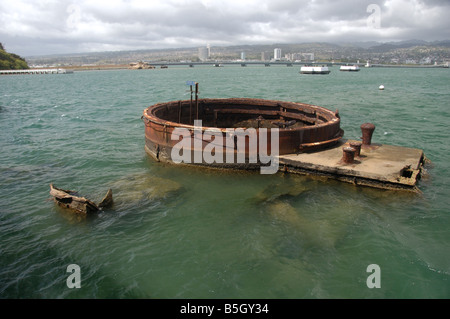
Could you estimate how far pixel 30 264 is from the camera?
6.71 metres

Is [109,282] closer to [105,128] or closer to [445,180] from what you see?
[445,180]

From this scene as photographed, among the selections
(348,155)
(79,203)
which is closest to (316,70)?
(348,155)

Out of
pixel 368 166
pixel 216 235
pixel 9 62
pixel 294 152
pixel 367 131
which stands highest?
pixel 9 62

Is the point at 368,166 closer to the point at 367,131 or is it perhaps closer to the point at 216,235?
the point at 367,131

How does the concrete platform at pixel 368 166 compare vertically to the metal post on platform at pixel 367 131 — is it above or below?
below

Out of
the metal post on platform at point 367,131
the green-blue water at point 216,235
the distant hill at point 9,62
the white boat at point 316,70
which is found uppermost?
the distant hill at point 9,62

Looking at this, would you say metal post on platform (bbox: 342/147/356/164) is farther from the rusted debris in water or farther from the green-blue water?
the rusted debris in water

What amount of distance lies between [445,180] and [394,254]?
19.0ft

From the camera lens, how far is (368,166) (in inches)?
400

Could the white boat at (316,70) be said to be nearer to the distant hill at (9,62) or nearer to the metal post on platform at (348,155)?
the metal post on platform at (348,155)

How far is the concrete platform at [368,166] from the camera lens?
9.50 meters

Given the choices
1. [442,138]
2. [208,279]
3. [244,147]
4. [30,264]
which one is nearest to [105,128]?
[244,147]

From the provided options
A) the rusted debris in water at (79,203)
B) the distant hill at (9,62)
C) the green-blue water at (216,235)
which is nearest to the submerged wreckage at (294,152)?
the green-blue water at (216,235)

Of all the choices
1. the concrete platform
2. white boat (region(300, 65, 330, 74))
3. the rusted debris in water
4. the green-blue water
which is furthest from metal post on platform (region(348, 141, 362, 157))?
white boat (region(300, 65, 330, 74))
